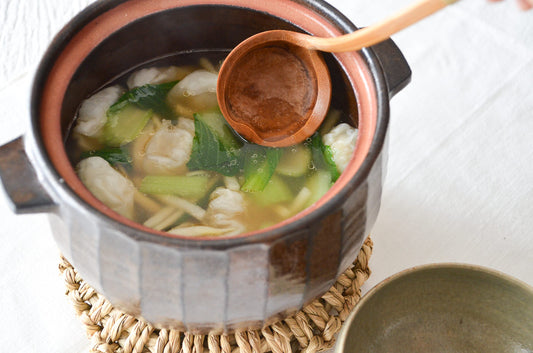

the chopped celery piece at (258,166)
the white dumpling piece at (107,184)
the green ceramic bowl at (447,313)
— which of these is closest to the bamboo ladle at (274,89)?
the chopped celery piece at (258,166)

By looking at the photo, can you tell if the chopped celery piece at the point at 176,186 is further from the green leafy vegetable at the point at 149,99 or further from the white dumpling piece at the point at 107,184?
the green leafy vegetable at the point at 149,99

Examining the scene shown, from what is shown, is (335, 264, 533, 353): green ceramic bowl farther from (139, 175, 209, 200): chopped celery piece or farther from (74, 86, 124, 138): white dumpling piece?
(74, 86, 124, 138): white dumpling piece

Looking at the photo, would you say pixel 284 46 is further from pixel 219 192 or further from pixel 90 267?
pixel 90 267

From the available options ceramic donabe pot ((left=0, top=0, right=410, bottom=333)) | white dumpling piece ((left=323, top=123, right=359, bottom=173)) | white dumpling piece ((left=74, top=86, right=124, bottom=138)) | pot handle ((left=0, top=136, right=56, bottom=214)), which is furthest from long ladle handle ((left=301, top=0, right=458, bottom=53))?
pot handle ((left=0, top=136, right=56, bottom=214))

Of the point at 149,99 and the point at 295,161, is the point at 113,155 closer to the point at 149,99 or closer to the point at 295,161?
the point at 149,99

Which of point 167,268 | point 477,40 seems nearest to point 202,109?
point 167,268

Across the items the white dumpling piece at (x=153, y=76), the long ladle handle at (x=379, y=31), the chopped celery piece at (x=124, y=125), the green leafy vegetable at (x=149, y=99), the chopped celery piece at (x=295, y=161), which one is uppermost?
the long ladle handle at (x=379, y=31)
